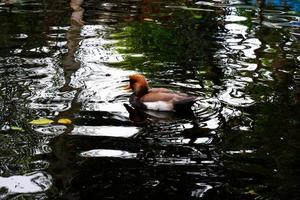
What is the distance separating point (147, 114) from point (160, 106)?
21cm

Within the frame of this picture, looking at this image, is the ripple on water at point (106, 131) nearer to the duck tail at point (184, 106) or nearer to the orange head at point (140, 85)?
the duck tail at point (184, 106)

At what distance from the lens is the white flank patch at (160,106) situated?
7.36m

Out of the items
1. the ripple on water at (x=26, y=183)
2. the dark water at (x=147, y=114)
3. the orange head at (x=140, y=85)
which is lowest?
the dark water at (x=147, y=114)

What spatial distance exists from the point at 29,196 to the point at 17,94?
9.90 feet

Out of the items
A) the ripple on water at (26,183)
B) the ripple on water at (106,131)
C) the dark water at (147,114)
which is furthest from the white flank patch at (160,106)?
the ripple on water at (26,183)

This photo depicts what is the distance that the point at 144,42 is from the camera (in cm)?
1130

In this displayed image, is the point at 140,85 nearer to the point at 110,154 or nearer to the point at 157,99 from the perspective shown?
the point at 157,99

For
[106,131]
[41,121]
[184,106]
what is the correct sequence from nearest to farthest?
[106,131]
[41,121]
[184,106]

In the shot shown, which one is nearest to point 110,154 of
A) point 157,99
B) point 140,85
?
point 157,99

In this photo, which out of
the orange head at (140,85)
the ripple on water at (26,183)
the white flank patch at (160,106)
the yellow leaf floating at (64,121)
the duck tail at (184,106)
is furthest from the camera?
the orange head at (140,85)

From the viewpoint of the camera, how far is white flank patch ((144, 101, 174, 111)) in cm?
736

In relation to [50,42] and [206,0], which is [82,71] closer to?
[50,42]

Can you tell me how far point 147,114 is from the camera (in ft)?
Answer: 24.5

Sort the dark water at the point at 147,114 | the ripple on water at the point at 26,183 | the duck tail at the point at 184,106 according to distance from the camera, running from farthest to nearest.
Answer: the duck tail at the point at 184,106 < the dark water at the point at 147,114 < the ripple on water at the point at 26,183
